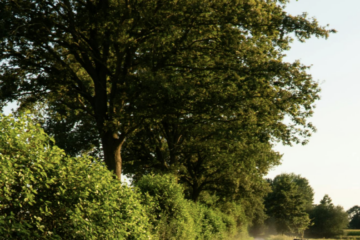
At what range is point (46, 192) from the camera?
6758 mm

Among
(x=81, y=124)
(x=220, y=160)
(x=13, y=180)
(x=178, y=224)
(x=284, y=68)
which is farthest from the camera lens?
(x=220, y=160)

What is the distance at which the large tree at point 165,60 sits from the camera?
17359mm

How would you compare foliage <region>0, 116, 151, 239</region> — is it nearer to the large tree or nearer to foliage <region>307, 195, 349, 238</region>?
the large tree

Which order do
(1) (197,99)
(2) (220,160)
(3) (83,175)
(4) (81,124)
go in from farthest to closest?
(2) (220,160)
(4) (81,124)
(1) (197,99)
(3) (83,175)

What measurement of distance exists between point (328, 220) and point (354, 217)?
39511 mm

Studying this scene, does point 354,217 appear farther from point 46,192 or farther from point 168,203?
point 46,192

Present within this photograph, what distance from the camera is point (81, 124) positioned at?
30.4 meters

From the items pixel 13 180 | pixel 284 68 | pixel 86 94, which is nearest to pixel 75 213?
pixel 13 180

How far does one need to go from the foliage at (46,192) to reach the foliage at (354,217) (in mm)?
131447

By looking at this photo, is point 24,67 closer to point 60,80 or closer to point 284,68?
point 60,80

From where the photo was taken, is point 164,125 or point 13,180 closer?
point 13,180

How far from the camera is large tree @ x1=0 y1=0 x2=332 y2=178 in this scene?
17.4 m

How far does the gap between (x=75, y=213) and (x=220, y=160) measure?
26.2m

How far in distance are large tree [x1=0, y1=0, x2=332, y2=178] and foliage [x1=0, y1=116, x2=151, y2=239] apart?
8.56m
